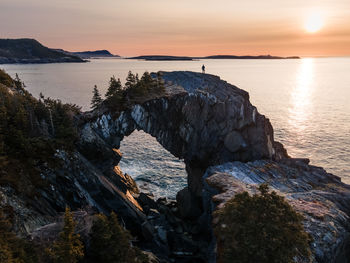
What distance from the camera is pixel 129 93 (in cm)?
4781

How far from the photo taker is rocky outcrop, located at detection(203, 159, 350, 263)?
26.4m

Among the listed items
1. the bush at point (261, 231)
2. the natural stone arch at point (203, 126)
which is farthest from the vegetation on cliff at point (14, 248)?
the natural stone arch at point (203, 126)

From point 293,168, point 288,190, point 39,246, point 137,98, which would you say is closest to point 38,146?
point 39,246

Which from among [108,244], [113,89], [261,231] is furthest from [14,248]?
[113,89]

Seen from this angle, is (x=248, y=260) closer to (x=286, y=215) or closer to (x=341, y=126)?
(x=286, y=215)

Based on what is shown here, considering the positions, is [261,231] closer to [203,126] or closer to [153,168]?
[203,126]

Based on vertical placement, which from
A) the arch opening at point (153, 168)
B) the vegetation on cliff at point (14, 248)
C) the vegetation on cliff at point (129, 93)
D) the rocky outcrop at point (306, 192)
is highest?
the vegetation on cliff at point (129, 93)

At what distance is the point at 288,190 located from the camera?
121 ft

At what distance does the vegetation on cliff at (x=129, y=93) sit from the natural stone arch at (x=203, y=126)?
5.81 feet

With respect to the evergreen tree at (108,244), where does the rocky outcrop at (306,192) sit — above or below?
below

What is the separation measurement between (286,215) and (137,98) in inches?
1336

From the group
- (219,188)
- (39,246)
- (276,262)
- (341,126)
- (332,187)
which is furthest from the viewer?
(341,126)

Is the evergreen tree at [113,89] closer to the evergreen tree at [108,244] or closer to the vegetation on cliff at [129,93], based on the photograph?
the vegetation on cliff at [129,93]

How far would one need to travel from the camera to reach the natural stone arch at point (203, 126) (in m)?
48.2
